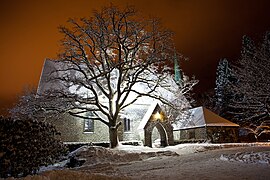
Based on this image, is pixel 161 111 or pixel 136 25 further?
pixel 161 111

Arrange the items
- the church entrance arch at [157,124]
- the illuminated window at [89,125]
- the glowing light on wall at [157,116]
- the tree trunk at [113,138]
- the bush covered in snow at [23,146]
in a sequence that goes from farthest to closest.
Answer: the glowing light on wall at [157,116] < the church entrance arch at [157,124] < the illuminated window at [89,125] < the tree trunk at [113,138] < the bush covered in snow at [23,146]

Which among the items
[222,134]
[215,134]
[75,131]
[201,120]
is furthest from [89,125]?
[222,134]

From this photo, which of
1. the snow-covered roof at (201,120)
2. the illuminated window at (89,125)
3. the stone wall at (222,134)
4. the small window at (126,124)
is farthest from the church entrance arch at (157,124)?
the illuminated window at (89,125)

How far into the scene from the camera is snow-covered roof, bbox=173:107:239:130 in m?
30.5

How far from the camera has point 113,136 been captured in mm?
22344

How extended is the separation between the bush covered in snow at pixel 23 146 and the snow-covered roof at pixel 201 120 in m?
22.3

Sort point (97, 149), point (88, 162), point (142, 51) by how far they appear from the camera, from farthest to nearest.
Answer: point (142, 51)
point (97, 149)
point (88, 162)

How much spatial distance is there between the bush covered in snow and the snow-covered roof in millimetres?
22291

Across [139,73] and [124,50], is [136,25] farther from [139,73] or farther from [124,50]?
[139,73]

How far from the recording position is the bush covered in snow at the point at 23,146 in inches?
350

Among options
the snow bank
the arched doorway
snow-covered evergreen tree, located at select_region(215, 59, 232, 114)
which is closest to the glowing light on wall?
the arched doorway

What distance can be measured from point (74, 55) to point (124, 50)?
14.3 ft

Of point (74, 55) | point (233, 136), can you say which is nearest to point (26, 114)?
point (74, 55)

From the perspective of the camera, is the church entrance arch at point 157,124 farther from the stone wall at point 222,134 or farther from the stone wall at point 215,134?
the stone wall at point 222,134
